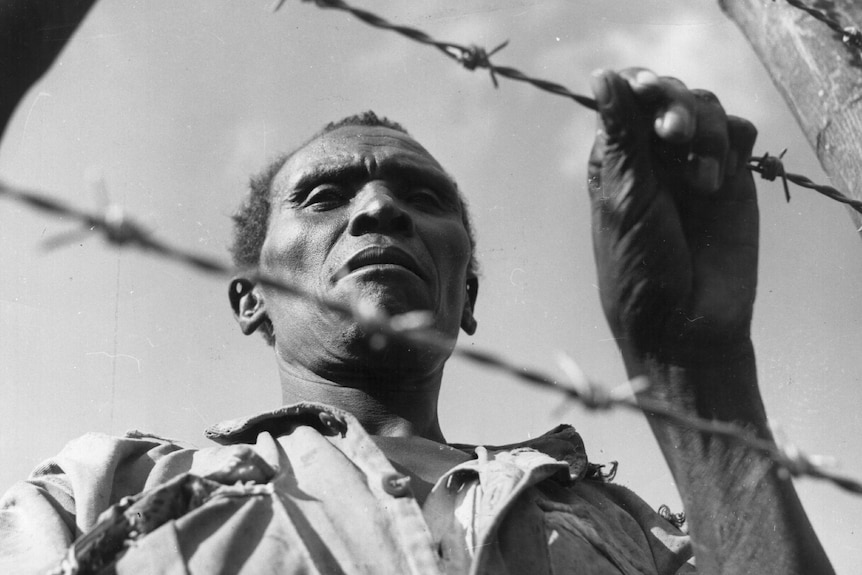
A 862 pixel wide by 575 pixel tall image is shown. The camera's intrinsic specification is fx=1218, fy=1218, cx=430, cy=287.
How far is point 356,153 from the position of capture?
4383mm

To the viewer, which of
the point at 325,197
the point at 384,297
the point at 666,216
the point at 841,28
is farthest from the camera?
the point at 325,197

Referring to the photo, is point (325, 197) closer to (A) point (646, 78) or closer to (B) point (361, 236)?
(B) point (361, 236)

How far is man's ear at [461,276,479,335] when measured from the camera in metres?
4.99

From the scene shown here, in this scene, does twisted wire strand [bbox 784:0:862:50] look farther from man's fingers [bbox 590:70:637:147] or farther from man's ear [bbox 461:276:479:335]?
man's ear [bbox 461:276:479:335]

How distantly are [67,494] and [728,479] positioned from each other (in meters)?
1.71

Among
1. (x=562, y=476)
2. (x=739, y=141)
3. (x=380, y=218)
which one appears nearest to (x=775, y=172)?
(x=739, y=141)

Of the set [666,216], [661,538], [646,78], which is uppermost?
[646,78]

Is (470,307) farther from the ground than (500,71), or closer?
closer

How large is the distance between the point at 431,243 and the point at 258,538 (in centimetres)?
159

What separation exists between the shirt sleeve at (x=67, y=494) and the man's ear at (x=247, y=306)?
119 centimetres

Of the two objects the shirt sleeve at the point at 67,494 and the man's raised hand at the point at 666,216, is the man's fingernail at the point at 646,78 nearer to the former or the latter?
the man's raised hand at the point at 666,216

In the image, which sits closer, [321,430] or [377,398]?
[321,430]

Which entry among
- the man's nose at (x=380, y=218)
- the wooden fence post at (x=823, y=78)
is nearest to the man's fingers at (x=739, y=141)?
the wooden fence post at (x=823, y=78)

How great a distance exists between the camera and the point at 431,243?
4.20 meters
